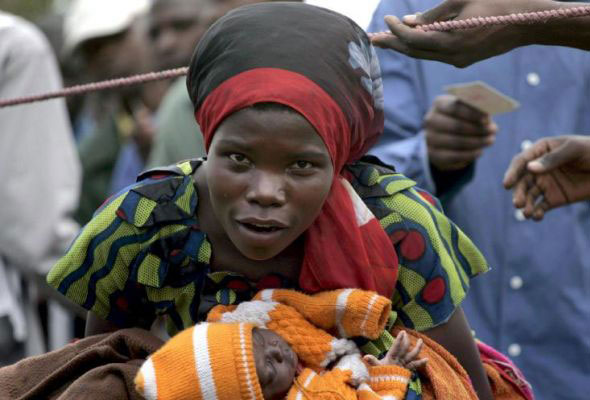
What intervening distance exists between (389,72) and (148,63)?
4095 millimetres

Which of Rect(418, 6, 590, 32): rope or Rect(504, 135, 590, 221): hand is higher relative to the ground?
Rect(418, 6, 590, 32): rope

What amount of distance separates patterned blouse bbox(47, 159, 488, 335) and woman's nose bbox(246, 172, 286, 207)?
0.84 ft

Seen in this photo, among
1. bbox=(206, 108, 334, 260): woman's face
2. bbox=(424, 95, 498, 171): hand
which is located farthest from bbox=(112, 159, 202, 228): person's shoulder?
bbox=(424, 95, 498, 171): hand

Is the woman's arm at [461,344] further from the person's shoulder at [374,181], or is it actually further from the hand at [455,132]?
the hand at [455,132]

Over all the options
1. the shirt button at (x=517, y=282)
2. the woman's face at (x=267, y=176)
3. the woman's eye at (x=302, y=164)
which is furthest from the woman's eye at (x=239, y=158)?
the shirt button at (x=517, y=282)

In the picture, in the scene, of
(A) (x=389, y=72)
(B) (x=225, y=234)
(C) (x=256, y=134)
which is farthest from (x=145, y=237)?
(A) (x=389, y=72)

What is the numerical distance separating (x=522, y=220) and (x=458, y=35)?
1260 mm

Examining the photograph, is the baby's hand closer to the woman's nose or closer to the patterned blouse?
the patterned blouse

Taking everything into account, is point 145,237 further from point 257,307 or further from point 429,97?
point 429,97

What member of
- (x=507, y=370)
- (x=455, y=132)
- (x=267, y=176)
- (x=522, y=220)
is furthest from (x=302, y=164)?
(x=522, y=220)

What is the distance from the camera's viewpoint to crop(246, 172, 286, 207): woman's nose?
274cm

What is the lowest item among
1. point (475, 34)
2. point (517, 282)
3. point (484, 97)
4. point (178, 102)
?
point (178, 102)

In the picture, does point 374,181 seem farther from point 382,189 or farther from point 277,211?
point 277,211

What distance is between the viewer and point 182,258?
116 inches
